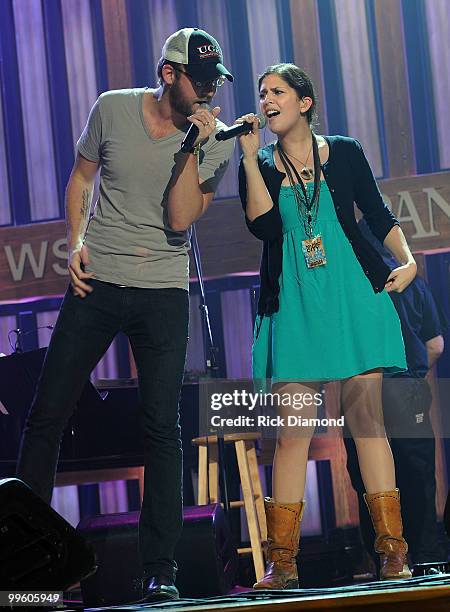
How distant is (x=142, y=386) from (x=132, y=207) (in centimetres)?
58

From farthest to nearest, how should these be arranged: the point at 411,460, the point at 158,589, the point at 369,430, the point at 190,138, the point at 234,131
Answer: the point at 411,460 < the point at 369,430 < the point at 234,131 < the point at 190,138 < the point at 158,589

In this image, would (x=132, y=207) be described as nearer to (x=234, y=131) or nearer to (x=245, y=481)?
(x=234, y=131)

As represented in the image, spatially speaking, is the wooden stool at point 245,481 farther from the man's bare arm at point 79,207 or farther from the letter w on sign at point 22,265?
the man's bare arm at point 79,207

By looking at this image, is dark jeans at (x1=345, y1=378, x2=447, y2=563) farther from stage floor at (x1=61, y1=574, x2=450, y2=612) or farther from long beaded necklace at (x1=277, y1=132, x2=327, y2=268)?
stage floor at (x1=61, y1=574, x2=450, y2=612)

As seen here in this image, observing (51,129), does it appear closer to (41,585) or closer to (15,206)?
(15,206)

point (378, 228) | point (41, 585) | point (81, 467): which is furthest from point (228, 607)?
point (81, 467)

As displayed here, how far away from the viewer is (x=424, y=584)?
218cm

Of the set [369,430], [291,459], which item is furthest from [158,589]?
[369,430]

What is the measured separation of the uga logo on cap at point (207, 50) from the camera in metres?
3.27

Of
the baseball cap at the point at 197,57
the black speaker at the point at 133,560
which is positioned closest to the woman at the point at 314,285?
the baseball cap at the point at 197,57

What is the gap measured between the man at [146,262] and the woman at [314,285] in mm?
255

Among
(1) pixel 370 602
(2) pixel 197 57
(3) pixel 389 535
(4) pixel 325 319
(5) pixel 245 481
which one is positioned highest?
(2) pixel 197 57

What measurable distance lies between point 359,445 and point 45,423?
1.03m

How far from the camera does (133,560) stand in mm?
4016
